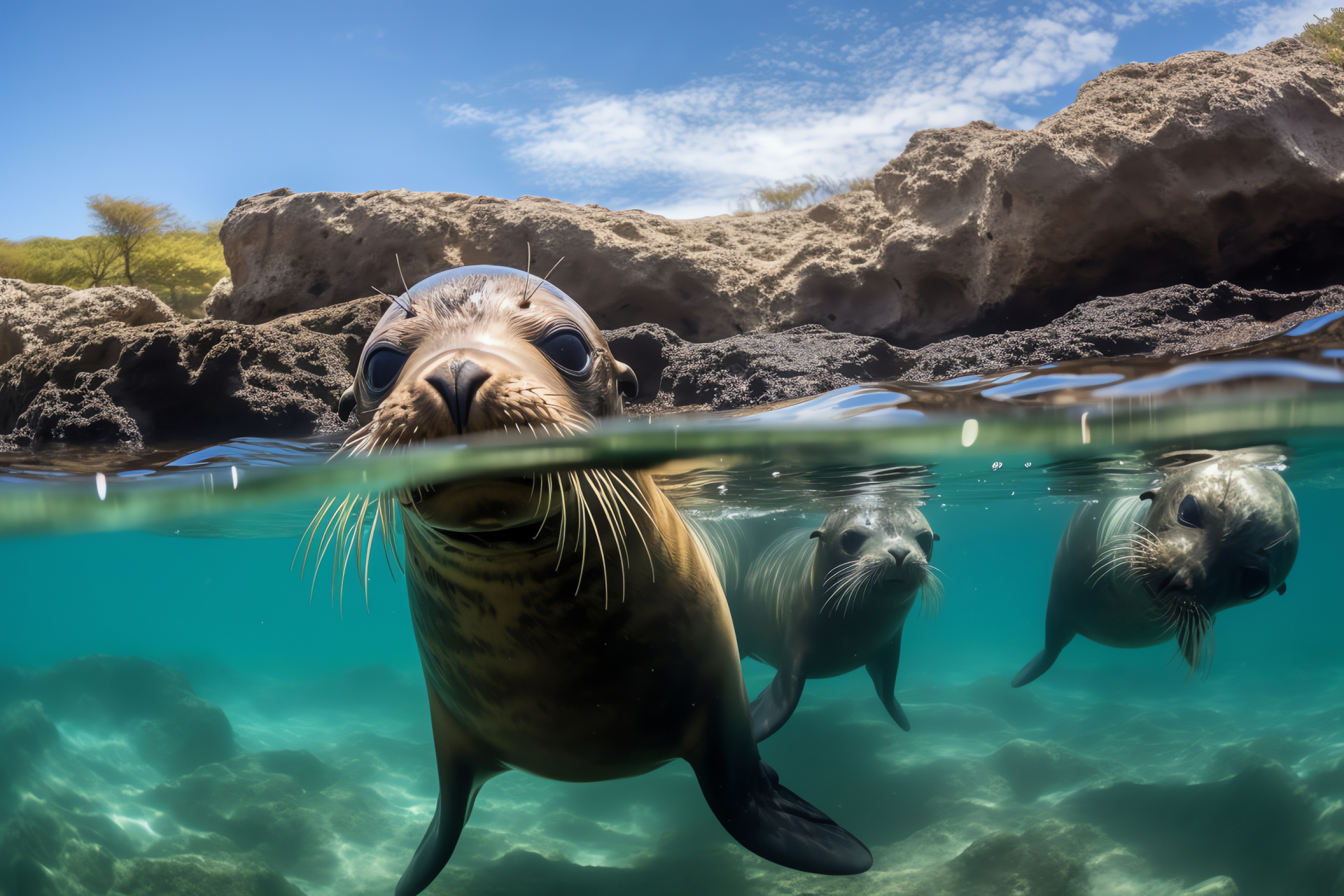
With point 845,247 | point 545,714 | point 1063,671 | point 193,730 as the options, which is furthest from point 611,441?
point 1063,671

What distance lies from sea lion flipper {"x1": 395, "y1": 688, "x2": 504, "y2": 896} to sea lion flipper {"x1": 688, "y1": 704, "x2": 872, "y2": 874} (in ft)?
2.82

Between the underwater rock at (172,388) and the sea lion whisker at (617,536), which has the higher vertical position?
the underwater rock at (172,388)

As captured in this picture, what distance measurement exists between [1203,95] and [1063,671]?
1210 cm

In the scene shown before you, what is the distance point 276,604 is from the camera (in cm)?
4272

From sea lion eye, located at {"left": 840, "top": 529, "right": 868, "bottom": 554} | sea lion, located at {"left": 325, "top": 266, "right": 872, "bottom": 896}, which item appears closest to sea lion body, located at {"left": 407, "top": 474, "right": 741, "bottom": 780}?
sea lion, located at {"left": 325, "top": 266, "right": 872, "bottom": 896}

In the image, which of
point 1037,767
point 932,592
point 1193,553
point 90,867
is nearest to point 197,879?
point 90,867

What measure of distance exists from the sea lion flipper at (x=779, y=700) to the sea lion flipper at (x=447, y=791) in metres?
2.44

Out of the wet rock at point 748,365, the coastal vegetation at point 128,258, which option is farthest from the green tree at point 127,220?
the wet rock at point 748,365

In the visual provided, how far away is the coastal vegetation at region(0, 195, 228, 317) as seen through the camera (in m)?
14.6

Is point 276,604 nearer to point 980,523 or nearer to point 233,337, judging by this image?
point 980,523

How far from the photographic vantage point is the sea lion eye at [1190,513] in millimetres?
5184

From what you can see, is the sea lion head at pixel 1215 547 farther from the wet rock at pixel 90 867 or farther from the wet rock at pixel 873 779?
the wet rock at pixel 90 867

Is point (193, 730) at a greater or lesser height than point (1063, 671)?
greater

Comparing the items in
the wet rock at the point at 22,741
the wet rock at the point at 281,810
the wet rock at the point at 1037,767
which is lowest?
the wet rock at the point at 1037,767
